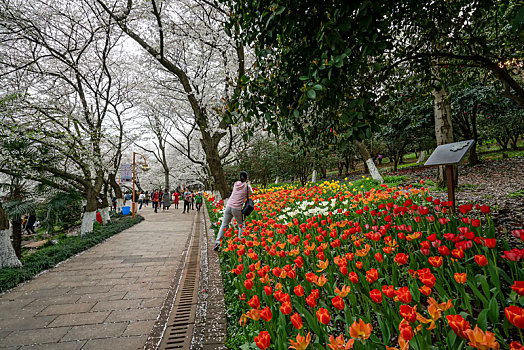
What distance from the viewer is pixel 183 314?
9.89 feet

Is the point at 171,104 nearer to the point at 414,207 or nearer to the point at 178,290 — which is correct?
the point at 178,290

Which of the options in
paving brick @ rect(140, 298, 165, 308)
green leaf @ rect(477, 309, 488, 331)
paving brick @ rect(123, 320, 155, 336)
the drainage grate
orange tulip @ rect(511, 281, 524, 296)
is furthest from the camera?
paving brick @ rect(140, 298, 165, 308)

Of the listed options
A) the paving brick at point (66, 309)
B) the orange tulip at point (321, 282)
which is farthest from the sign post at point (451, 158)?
the paving brick at point (66, 309)

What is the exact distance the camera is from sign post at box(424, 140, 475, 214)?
298cm

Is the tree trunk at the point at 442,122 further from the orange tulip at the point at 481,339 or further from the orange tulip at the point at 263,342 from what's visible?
the orange tulip at the point at 263,342

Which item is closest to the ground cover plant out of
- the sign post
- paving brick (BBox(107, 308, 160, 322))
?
paving brick (BBox(107, 308, 160, 322))

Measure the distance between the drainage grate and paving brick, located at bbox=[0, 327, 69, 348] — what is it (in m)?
1.15

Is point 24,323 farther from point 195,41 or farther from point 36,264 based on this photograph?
point 195,41

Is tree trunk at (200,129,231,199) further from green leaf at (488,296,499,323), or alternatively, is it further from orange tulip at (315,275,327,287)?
green leaf at (488,296,499,323)

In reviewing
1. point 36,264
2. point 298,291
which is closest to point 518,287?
point 298,291

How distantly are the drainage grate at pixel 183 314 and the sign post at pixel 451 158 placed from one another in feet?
10.6

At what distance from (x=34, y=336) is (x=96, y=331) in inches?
25.0

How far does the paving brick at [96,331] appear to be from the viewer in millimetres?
2678

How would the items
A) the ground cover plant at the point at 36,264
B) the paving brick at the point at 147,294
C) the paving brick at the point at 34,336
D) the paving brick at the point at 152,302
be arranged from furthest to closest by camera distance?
the ground cover plant at the point at 36,264, the paving brick at the point at 147,294, the paving brick at the point at 152,302, the paving brick at the point at 34,336
